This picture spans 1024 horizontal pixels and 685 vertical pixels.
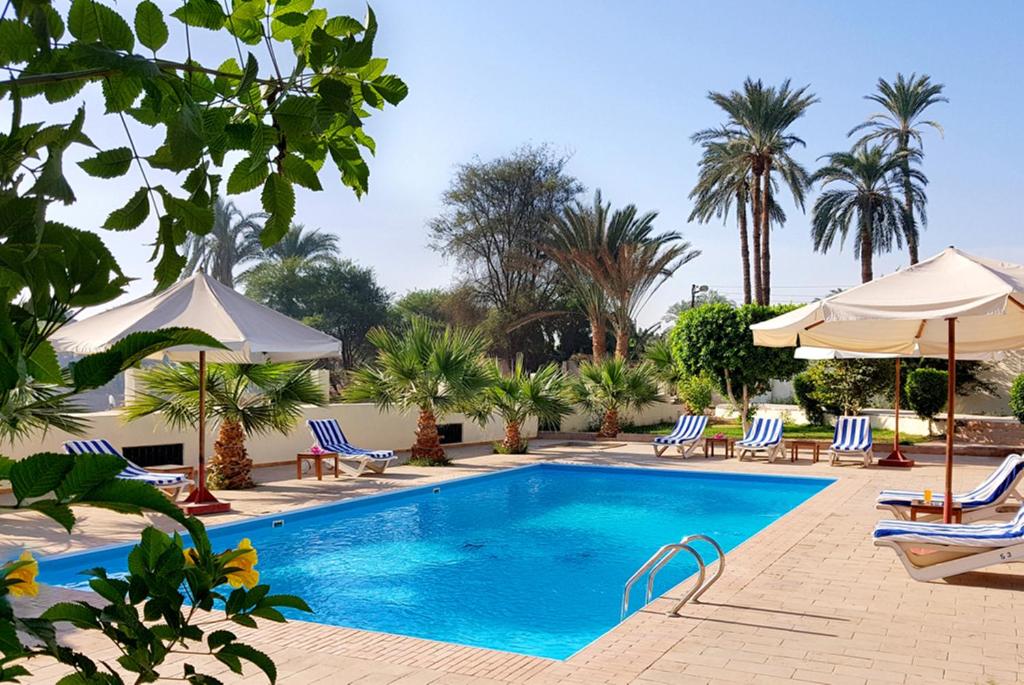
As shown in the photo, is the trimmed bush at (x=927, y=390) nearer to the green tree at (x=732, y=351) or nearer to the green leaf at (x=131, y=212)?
the green tree at (x=732, y=351)

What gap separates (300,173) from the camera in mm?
1463

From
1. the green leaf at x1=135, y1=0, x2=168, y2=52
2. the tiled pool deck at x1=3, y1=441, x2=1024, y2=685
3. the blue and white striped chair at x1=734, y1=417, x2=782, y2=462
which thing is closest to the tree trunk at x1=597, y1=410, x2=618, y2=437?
the blue and white striped chair at x1=734, y1=417, x2=782, y2=462

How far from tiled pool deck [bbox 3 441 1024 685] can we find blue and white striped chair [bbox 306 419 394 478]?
6.53 metres

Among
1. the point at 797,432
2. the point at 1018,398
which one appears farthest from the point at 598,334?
the point at 1018,398

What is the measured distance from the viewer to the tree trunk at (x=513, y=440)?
2072cm

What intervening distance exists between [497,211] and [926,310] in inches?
1491

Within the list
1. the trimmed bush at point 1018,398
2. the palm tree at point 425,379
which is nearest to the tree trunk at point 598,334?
the palm tree at point 425,379

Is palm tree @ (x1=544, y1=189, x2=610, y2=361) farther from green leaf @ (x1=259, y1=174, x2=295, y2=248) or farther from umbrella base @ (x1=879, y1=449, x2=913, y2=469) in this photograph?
green leaf @ (x1=259, y1=174, x2=295, y2=248)

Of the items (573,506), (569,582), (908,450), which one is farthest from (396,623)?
(908,450)

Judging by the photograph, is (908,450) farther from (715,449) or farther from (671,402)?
(671,402)

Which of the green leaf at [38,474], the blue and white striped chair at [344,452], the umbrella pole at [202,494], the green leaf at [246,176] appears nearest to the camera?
the green leaf at [38,474]

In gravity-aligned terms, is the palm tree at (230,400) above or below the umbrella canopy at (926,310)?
below

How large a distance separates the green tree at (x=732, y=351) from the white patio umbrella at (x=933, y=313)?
11698mm

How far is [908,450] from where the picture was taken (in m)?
20.7
